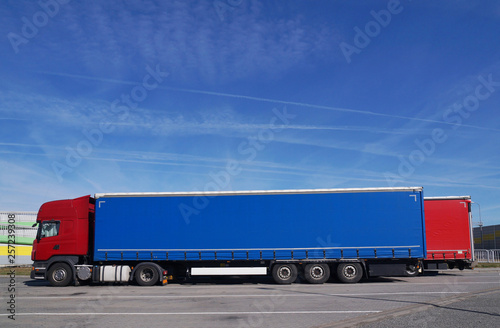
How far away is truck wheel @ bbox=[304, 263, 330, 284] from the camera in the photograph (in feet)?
58.8

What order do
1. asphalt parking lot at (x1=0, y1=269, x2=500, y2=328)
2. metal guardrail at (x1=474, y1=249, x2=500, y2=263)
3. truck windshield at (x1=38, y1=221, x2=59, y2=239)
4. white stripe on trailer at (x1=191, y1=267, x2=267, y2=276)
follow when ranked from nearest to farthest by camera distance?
1. asphalt parking lot at (x1=0, y1=269, x2=500, y2=328)
2. white stripe on trailer at (x1=191, y1=267, x2=267, y2=276)
3. truck windshield at (x1=38, y1=221, x2=59, y2=239)
4. metal guardrail at (x1=474, y1=249, x2=500, y2=263)

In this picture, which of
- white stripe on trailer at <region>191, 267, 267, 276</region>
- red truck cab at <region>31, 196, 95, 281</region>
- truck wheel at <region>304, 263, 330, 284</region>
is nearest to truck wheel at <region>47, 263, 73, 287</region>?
red truck cab at <region>31, 196, 95, 281</region>

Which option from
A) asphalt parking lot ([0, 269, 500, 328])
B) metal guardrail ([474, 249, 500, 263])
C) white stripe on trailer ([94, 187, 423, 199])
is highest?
white stripe on trailer ([94, 187, 423, 199])

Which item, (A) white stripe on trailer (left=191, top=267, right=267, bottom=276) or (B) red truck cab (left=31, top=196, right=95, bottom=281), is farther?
→ (A) white stripe on trailer (left=191, top=267, right=267, bottom=276)

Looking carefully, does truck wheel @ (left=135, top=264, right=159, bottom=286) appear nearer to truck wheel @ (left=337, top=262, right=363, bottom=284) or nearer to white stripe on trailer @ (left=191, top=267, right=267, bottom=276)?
white stripe on trailer @ (left=191, top=267, right=267, bottom=276)

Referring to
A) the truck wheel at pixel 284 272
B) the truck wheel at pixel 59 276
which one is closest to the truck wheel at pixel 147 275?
the truck wheel at pixel 59 276

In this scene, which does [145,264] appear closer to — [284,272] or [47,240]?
[47,240]

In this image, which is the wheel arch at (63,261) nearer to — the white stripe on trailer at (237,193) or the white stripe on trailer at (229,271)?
A: the white stripe on trailer at (237,193)

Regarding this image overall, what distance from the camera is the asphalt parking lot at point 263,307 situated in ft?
30.4

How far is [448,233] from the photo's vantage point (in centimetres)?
1981

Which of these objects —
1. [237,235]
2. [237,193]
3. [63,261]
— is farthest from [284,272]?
[63,261]

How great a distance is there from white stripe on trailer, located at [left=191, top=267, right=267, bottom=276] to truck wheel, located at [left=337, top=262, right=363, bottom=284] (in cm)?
322

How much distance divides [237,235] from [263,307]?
6.76m

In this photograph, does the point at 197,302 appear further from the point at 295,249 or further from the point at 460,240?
the point at 460,240
